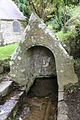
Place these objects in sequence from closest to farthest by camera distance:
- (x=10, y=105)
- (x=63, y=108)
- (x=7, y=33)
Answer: (x=63, y=108)
(x=10, y=105)
(x=7, y=33)

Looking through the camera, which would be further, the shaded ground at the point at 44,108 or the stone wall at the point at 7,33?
the stone wall at the point at 7,33

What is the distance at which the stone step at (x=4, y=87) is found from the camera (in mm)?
5358

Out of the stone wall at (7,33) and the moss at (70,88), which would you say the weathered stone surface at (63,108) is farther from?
the stone wall at (7,33)

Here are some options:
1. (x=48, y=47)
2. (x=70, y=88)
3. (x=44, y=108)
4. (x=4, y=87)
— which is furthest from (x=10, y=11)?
(x=44, y=108)

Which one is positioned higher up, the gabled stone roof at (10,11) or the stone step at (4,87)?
the gabled stone roof at (10,11)

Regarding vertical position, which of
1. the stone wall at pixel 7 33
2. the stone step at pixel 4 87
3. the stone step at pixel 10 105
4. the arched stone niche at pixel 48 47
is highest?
the arched stone niche at pixel 48 47

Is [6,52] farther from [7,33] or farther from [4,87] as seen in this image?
[7,33]

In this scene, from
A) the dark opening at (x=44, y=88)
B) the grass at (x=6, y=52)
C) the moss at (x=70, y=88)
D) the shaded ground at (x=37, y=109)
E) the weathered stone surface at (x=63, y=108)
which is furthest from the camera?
the grass at (x=6, y=52)

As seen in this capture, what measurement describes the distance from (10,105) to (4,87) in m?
0.73

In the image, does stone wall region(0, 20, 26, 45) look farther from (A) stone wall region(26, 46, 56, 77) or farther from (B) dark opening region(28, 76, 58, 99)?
(B) dark opening region(28, 76, 58, 99)

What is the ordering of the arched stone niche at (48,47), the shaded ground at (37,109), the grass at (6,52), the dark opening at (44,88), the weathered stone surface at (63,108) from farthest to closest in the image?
1. the grass at (6,52)
2. the dark opening at (44,88)
3. the arched stone niche at (48,47)
4. the shaded ground at (37,109)
5. the weathered stone surface at (63,108)

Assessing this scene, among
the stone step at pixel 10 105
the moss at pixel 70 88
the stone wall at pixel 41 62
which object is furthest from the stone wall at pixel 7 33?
the moss at pixel 70 88

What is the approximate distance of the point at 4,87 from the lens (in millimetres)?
5602

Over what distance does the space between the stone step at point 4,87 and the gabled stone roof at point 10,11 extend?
19041 millimetres
